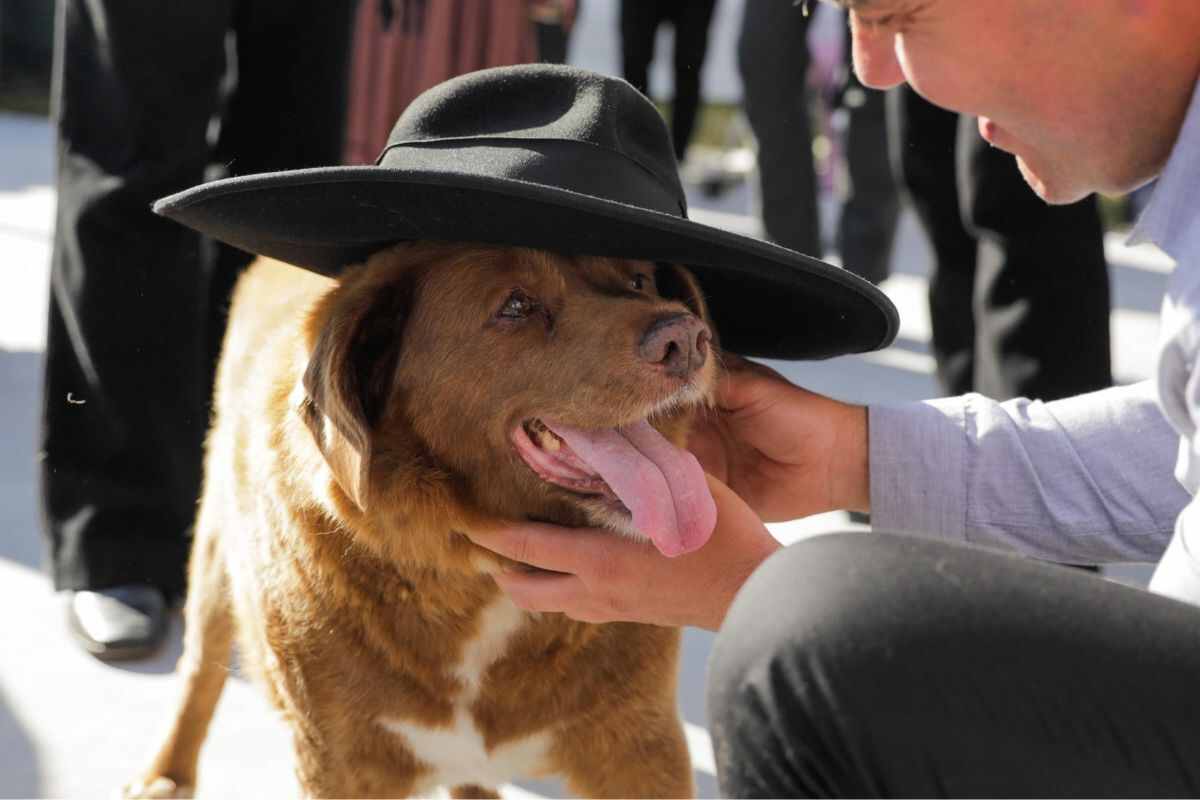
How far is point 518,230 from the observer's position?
6.68 ft

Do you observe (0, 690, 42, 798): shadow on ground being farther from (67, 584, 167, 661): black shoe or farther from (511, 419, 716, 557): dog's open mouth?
(511, 419, 716, 557): dog's open mouth

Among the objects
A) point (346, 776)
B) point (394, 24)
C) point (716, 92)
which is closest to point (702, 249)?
point (346, 776)

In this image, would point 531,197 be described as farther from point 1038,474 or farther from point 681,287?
point 1038,474

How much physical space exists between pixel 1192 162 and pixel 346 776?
59.0 inches

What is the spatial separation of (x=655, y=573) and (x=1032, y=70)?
838 millimetres

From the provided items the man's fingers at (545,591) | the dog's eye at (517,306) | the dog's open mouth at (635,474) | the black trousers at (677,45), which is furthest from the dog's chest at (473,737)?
the black trousers at (677,45)

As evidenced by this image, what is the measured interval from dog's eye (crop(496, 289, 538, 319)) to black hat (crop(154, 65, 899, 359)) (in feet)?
0.31

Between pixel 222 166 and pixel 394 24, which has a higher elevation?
pixel 394 24

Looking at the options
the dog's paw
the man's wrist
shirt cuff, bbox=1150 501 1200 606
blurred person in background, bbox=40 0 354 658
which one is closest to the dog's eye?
the man's wrist

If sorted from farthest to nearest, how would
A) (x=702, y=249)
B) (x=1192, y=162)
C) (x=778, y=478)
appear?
(x=778, y=478) < (x=702, y=249) < (x=1192, y=162)

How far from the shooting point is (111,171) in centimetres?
321

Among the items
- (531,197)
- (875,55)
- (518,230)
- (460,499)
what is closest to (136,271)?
(460,499)

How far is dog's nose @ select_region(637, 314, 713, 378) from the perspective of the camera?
2031 mm

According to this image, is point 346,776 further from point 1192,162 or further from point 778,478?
point 1192,162
